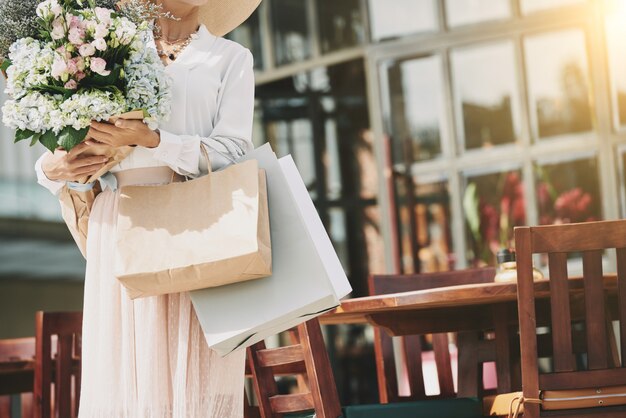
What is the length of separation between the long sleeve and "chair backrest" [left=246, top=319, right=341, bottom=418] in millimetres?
569

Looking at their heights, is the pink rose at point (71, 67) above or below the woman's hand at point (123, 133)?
above

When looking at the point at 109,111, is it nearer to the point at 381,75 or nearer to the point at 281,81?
the point at 381,75

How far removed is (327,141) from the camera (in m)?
6.24

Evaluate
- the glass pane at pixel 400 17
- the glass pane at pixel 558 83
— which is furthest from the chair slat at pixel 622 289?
the glass pane at pixel 400 17

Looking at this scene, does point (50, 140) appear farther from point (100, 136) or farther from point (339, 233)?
point (339, 233)

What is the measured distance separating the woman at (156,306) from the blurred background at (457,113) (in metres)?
3.07

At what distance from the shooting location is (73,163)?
1769 millimetres

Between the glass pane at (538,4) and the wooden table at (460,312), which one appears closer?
the wooden table at (460,312)

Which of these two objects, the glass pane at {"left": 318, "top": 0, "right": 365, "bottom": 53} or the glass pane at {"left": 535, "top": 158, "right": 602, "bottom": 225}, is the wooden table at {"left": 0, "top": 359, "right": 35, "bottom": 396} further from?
the glass pane at {"left": 318, "top": 0, "right": 365, "bottom": 53}

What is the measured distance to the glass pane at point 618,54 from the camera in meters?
4.49

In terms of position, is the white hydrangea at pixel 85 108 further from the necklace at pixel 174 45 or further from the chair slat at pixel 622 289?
the chair slat at pixel 622 289

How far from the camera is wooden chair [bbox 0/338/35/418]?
11.1ft

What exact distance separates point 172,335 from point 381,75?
11.7ft

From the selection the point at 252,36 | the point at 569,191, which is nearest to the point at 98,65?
the point at 569,191
